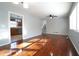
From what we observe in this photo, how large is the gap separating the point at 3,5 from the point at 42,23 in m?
8.12

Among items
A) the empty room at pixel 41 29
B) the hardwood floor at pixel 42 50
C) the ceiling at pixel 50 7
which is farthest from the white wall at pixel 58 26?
the hardwood floor at pixel 42 50

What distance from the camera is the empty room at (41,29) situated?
4.39 m

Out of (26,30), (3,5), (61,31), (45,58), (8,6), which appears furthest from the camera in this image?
(61,31)

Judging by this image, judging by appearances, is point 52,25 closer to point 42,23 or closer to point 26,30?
point 42,23

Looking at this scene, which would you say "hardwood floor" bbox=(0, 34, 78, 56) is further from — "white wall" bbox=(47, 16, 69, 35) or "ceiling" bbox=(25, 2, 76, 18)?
"white wall" bbox=(47, 16, 69, 35)

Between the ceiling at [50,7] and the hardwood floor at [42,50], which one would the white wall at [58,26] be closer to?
the ceiling at [50,7]

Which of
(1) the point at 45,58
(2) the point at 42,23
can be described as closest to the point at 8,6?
(1) the point at 45,58

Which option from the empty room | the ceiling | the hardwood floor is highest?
the ceiling

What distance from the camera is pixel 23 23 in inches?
321

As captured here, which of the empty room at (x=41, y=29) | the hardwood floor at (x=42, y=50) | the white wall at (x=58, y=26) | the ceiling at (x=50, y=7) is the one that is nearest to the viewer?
the hardwood floor at (x=42, y=50)

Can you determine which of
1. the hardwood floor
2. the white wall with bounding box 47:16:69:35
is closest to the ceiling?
the hardwood floor

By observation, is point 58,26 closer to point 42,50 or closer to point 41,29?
point 41,29

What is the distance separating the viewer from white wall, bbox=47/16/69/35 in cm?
1269

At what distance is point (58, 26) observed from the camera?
13148 millimetres
